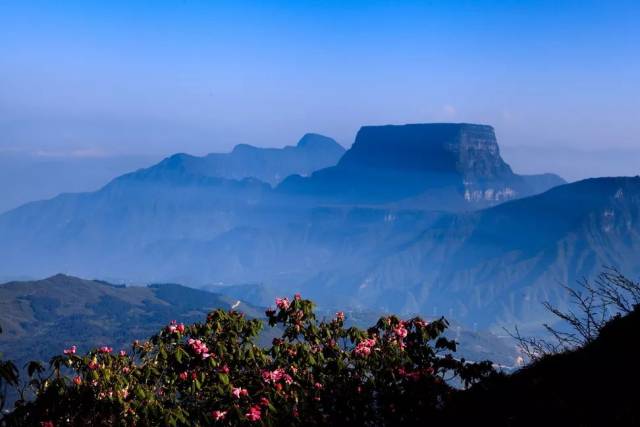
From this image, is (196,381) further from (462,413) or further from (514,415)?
(514,415)

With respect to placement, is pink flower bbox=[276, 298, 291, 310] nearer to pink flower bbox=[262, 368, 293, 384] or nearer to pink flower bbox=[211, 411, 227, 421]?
pink flower bbox=[262, 368, 293, 384]

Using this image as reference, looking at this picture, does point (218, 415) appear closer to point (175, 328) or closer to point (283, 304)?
point (175, 328)

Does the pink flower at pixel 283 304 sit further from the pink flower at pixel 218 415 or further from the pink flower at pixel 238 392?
the pink flower at pixel 218 415

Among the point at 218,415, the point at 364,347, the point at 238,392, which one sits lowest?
the point at 218,415

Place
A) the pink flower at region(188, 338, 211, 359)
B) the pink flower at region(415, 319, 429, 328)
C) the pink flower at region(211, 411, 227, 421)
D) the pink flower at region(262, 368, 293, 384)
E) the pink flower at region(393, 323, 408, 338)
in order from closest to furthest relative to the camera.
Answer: the pink flower at region(211, 411, 227, 421) < the pink flower at region(262, 368, 293, 384) < the pink flower at region(188, 338, 211, 359) < the pink flower at region(393, 323, 408, 338) < the pink flower at region(415, 319, 429, 328)

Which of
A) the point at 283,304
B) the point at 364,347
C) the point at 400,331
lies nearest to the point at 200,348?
the point at 283,304

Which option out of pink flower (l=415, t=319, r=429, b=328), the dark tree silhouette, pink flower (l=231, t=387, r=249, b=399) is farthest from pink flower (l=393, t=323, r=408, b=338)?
pink flower (l=231, t=387, r=249, b=399)

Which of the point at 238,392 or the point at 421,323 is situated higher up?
the point at 421,323

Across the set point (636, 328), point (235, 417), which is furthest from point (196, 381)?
point (636, 328)

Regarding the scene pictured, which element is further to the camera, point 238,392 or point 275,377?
point 275,377
